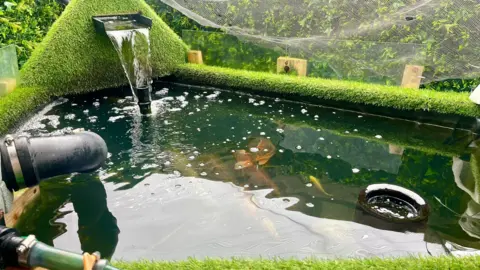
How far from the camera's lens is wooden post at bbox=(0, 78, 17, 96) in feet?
17.8

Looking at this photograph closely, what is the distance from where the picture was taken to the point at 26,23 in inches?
261

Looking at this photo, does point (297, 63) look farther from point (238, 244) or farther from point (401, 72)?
point (238, 244)

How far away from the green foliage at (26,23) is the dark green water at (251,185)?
52.4 inches

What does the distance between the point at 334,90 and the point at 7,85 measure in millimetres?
5015

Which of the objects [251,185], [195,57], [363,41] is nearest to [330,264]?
[251,185]

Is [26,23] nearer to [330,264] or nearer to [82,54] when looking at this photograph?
[82,54]

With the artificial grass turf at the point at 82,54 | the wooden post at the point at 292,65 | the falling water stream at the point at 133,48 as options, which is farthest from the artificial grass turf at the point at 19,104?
the wooden post at the point at 292,65

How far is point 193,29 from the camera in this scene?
28.3 feet

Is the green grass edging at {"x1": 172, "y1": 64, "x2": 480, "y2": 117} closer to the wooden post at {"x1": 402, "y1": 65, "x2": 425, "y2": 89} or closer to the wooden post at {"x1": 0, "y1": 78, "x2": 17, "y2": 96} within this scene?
the wooden post at {"x1": 402, "y1": 65, "x2": 425, "y2": 89}

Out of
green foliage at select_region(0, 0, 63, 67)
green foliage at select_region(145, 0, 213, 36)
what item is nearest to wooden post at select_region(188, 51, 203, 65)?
green foliage at select_region(145, 0, 213, 36)

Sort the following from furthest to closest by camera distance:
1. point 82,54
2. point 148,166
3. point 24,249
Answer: point 82,54, point 148,166, point 24,249

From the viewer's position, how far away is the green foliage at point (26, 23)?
241 inches

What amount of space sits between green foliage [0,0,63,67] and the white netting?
2.52 meters

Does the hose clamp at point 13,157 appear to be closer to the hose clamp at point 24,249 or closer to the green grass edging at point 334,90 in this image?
the hose clamp at point 24,249
